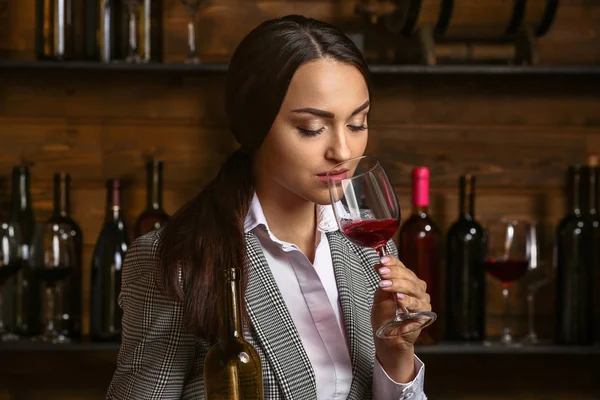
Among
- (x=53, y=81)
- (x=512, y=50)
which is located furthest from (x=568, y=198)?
(x=53, y=81)

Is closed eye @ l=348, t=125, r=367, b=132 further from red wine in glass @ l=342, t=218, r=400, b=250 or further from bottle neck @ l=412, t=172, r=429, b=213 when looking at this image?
bottle neck @ l=412, t=172, r=429, b=213

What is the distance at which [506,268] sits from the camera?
7.20ft

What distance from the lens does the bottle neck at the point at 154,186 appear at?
221 centimetres

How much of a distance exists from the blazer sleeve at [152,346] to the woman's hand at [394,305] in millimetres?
277

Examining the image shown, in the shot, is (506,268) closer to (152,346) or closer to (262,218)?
(262,218)

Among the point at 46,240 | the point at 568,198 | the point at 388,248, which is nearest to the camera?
the point at 388,248

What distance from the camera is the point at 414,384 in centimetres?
138

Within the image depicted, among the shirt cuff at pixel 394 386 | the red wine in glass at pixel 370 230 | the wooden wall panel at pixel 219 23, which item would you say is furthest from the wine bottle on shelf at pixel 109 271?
the red wine in glass at pixel 370 230

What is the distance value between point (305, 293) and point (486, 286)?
1049 millimetres

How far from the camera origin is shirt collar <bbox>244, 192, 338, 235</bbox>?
144 cm

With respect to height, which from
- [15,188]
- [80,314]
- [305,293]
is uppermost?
[15,188]

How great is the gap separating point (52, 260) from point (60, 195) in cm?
19

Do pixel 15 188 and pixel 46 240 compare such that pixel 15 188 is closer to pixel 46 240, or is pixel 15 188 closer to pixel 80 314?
pixel 46 240

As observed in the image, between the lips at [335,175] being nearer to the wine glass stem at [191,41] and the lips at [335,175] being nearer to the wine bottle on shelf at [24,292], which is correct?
the wine glass stem at [191,41]
